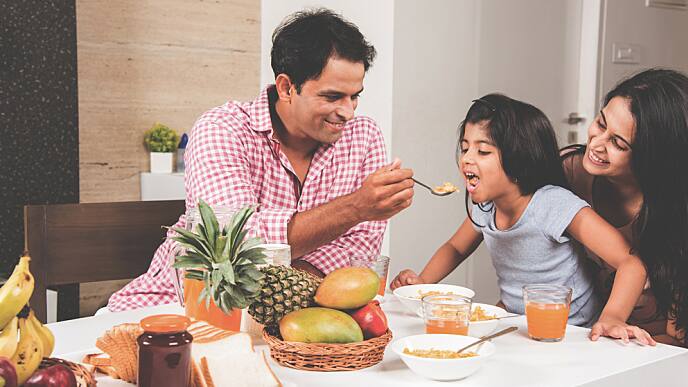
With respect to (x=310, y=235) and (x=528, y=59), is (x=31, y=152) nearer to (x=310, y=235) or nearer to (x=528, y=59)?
(x=310, y=235)

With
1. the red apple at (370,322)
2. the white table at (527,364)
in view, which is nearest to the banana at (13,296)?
the white table at (527,364)

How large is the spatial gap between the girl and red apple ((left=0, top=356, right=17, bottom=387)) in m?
1.18

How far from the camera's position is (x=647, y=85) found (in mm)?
1925

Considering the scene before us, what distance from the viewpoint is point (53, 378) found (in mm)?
827

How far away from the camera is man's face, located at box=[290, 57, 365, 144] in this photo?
2047mm

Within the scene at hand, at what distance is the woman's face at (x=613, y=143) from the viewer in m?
1.90

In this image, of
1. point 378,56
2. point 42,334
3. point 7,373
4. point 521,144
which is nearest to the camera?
point 7,373

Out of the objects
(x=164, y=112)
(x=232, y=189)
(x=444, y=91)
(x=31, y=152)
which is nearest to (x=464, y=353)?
(x=232, y=189)

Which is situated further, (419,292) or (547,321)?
(419,292)

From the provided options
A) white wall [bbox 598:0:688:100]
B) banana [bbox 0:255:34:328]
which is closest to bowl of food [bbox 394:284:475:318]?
banana [bbox 0:255:34:328]

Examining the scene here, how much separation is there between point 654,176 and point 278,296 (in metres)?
1.13

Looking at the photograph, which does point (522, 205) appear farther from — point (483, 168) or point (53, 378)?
point (53, 378)

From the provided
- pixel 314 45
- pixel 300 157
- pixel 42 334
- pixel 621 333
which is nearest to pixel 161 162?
pixel 300 157

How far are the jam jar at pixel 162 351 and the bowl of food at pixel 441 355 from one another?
13.8 inches
